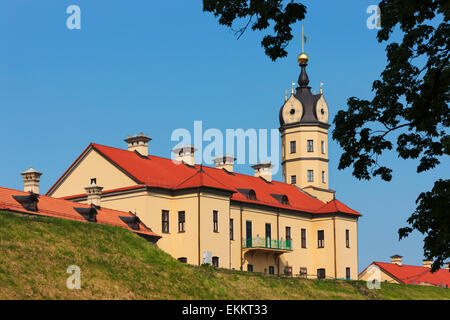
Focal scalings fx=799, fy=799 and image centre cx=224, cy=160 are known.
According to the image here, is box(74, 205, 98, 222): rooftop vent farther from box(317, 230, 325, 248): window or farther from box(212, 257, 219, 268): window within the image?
box(317, 230, 325, 248): window

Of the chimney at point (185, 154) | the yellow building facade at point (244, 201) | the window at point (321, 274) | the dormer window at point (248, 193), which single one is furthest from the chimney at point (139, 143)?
the window at point (321, 274)

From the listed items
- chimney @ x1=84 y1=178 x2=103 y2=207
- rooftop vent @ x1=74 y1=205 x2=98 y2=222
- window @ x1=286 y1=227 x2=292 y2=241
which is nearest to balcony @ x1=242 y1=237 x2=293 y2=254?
window @ x1=286 y1=227 x2=292 y2=241

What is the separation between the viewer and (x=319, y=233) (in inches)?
2621

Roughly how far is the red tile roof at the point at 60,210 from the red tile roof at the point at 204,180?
11.1ft

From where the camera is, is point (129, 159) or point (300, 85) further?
point (300, 85)

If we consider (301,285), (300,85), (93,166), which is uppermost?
(300,85)

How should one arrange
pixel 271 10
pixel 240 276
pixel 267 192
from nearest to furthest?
pixel 271 10, pixel 240 276, pixel 267 192

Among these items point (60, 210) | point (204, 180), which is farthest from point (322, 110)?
point (60, 210)

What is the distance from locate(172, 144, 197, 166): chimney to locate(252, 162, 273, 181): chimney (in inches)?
386

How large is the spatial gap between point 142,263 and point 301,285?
1314cm

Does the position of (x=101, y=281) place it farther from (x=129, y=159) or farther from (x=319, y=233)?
(x=319, y=233)

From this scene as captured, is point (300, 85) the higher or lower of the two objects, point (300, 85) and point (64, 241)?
the higher

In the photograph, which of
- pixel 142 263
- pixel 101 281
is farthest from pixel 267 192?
pixel 101 281

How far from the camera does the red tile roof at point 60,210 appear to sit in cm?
4472
